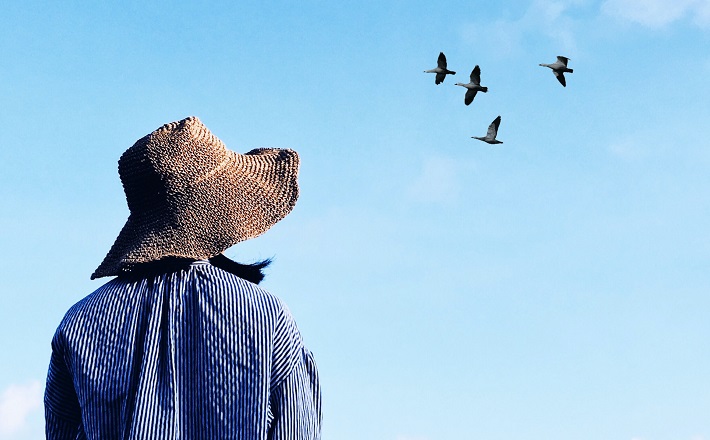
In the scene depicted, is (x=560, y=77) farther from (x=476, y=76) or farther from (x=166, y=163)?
(x=166, y=163)

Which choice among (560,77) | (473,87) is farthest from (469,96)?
(560,77)

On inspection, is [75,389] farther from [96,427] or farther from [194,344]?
[194,344]

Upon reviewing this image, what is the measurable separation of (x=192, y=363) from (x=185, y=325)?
0.15 meters

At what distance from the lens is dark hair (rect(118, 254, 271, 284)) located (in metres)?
4.05

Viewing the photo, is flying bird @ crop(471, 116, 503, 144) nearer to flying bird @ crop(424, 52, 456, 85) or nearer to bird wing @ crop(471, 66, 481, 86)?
bird wing @ crop(471, 66, 481, 86)

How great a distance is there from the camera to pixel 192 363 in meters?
3.85

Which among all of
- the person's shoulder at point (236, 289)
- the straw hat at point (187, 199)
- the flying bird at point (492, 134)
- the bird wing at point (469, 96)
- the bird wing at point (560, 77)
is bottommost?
the person's shoulder at point (236, 289)

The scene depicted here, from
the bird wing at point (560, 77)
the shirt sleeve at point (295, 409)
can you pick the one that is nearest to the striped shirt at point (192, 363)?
the shirt sleeve at point (295, 409)

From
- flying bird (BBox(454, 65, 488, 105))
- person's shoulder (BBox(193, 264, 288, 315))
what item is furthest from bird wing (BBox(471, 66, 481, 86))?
person's shoulder (BBox(193, 264, 288, 315))

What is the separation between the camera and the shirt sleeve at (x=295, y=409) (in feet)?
12.7

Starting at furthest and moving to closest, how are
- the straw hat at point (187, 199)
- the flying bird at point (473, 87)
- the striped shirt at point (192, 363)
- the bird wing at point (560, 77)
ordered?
the bird wing at point (560, 77) < the flying bird at point (473, 87) < the straw hat at point (187, 199) < the striped shirt at point (192, 363)

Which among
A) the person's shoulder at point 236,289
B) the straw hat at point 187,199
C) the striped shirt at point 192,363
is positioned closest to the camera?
the striped shirt at point 192,363

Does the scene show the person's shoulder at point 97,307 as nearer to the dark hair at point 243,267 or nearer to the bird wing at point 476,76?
the dark hair at point 243,267

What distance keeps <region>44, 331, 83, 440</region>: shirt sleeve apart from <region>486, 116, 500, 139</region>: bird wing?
12.1 feet
